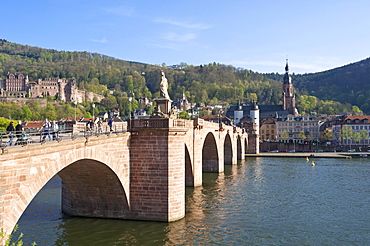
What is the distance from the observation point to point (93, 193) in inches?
871

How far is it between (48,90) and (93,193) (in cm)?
17560

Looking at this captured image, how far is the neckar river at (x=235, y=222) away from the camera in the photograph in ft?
64.5

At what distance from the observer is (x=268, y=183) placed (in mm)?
40219

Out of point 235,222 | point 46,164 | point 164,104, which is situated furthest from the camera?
point 164,104

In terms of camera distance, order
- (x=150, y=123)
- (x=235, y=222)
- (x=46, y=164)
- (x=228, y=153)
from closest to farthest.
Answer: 1. (x=46, y=164)
2. (x=150, y=123)
3. (x=235, y=222)
4. (x=228, y=153)

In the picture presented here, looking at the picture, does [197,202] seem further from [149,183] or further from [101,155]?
[101,155]

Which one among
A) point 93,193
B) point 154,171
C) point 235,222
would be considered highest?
point 154,171

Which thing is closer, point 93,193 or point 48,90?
point 93,193

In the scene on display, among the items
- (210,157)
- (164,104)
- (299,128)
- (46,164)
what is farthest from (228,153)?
(299,128)

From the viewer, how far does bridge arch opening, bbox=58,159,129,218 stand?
20.5m

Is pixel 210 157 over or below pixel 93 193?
over

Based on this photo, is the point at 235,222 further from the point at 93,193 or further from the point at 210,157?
the point at 210,157

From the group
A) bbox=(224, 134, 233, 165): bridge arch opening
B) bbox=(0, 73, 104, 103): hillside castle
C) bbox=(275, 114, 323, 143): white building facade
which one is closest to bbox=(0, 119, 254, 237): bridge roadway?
bbox=(224, 134, 233, 165): bridge arch opening

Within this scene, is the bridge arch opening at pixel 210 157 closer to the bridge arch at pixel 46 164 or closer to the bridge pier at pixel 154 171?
the bridge pier at pixel 154 171
